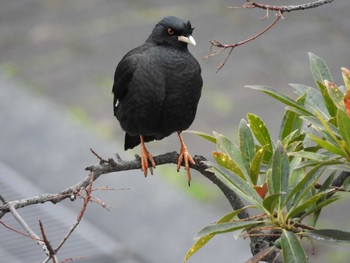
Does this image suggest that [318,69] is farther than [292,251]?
Yes

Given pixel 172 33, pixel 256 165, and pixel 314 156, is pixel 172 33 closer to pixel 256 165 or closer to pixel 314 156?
pixel 256 165

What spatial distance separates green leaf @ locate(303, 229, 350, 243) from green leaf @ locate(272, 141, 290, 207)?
0.10m

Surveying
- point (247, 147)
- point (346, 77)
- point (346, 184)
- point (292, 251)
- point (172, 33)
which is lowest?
point (292, 251)

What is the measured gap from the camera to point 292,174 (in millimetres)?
2045

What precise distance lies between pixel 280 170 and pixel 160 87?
1459mm

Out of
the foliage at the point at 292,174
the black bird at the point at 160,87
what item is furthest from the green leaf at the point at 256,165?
the black bird at the point at 160,87

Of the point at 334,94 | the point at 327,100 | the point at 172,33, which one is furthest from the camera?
the point at 172,33

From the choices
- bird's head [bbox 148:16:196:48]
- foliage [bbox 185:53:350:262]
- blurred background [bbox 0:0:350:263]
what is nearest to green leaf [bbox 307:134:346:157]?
foliage [bbox 185:53:350:262]

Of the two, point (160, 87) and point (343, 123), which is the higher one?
point (160, 87)

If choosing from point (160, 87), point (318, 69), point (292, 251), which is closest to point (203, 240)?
point (292, 251)

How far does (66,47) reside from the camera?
818 centimetres

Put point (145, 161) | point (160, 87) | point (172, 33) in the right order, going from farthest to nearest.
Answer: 1. point (172, 33)
2. point (160, 87)
3. point (145, 161)

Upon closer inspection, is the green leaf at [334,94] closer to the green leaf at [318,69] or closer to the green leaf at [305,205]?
the green leaf at [305,205]

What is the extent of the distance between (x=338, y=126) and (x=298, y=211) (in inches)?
8.2
